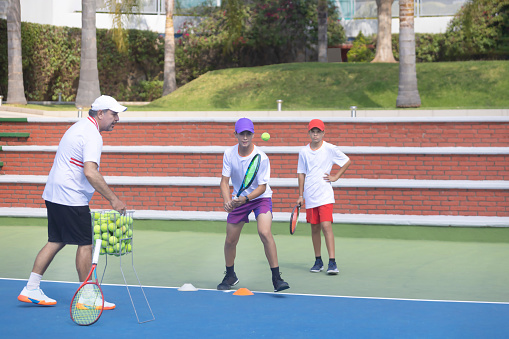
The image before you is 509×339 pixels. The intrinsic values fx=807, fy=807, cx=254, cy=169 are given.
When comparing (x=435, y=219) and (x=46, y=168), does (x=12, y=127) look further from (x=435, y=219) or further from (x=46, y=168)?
(x=435, y=219)

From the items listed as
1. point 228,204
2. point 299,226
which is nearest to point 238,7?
point 299,226

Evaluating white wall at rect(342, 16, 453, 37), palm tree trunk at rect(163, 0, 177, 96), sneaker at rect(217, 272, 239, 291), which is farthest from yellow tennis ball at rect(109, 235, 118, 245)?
white wall at rect(342, 16, 453, 37)

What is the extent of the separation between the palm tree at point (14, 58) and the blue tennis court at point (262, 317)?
61.3 ft

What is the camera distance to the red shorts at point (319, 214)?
9.88 m

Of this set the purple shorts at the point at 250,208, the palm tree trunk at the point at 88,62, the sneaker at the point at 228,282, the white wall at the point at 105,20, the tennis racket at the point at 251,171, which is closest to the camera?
the tennis racket at the point at 251,171

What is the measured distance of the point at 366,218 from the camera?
1316 cm

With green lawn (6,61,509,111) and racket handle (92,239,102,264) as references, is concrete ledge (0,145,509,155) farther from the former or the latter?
racket handle (92,239,102,264)

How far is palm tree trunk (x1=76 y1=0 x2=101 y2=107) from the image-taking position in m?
24.8

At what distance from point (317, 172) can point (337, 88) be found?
576 inches

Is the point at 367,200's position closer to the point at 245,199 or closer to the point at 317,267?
the point at 317,267

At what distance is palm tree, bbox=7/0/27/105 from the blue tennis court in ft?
61.3

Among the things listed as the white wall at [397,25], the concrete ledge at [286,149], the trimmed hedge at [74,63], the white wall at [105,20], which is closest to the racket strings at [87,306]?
the concrete ledge at [286,149]

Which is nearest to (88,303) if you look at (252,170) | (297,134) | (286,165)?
(252,170)

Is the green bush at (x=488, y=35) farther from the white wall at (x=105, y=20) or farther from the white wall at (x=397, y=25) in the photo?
the white wall at (x=105, y=20)
